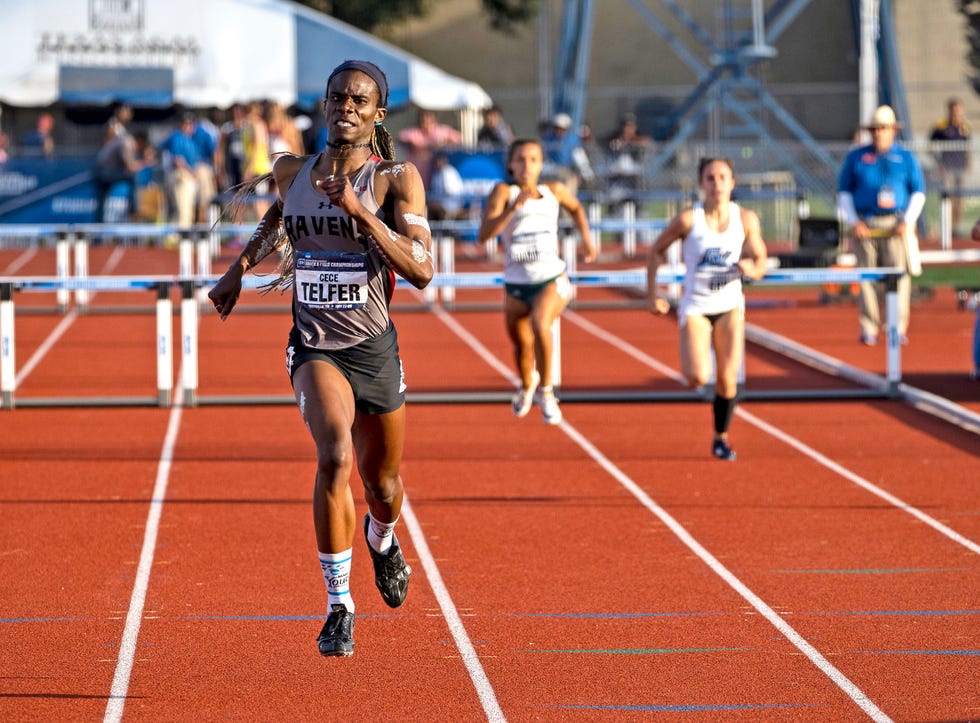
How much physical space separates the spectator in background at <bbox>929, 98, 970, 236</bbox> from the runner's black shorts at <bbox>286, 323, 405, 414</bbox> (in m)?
23.7

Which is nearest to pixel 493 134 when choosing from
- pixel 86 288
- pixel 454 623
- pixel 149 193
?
pixel 149 193

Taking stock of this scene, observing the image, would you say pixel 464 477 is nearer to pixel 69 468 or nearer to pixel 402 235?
pixel 69 468

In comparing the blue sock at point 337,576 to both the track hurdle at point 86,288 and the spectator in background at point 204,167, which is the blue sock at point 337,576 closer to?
the track hurdle at point 86,288

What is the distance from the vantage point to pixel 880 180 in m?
15.5

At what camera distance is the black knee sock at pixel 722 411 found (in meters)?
10.5

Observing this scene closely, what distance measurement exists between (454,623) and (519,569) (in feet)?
3.53

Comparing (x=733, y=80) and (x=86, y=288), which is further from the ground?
(x=733, y=80)

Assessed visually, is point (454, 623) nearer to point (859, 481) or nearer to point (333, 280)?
point (333, 280)

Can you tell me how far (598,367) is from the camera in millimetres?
15852

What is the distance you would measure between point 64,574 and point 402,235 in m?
2.95

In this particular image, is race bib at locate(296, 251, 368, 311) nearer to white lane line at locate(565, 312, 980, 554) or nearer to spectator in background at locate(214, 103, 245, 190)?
white lane line at locate(565, 312, 980, 554)

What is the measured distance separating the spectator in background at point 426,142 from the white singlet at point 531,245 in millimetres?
15389

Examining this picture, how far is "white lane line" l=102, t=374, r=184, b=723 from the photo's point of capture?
5.72 m

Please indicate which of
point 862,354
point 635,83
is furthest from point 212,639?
point 635,83
